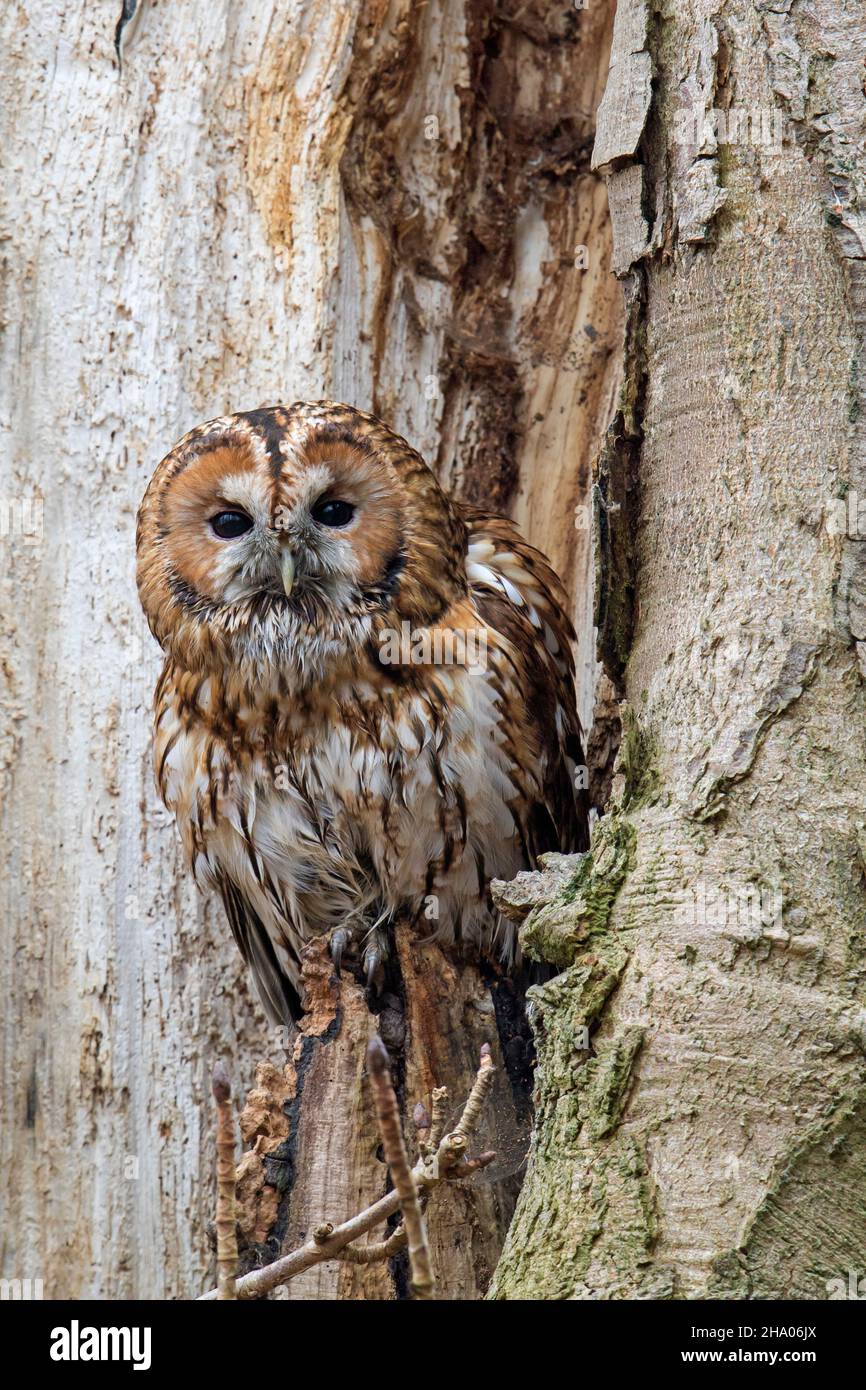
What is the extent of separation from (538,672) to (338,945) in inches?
28.4

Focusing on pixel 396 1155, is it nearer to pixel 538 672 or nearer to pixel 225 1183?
pixel 225 1183

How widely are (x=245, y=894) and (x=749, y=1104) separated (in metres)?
1.47

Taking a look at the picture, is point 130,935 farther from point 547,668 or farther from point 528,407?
point 528,407

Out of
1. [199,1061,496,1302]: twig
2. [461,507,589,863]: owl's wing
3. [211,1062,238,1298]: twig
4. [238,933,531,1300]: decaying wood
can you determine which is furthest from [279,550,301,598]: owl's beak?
[211,1062,238,1298]: twig

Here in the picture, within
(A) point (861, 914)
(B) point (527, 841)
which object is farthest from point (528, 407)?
(A) point (861, 914)

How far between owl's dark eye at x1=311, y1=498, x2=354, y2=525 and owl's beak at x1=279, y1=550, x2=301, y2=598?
119mm

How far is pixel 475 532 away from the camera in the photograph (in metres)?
3.36

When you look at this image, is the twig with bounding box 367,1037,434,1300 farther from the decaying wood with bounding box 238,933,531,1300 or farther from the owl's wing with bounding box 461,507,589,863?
the owl's wing with bounding box 461,507,589,863

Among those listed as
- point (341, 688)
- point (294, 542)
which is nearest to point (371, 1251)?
point (341, 688)

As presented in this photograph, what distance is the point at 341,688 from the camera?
2998 millimetres

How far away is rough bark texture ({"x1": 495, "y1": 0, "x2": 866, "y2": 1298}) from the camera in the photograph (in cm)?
201

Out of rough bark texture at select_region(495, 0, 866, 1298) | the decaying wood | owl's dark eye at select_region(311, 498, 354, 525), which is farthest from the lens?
owl's dark eye at select_region(311, 498, 354, 525)

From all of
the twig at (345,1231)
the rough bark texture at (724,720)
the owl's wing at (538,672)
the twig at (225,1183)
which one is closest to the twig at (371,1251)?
the twig at (345,1231)

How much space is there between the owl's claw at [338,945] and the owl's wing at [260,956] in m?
0.28
